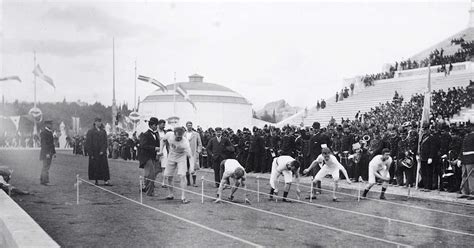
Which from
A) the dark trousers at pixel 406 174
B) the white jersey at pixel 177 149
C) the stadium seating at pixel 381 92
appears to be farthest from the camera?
the stadium seating at pixel 381 92

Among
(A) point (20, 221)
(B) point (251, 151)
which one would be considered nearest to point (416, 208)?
(A) point (20, 221)

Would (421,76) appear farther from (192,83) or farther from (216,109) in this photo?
(192,83)

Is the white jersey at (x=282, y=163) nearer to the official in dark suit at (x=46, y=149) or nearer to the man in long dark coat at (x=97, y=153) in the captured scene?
the man in long dark coat at (x=97, y=153)

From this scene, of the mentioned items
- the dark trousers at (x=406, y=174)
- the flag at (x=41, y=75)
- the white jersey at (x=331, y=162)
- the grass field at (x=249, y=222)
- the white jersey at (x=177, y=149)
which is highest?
the flag at (x=41, y=75)

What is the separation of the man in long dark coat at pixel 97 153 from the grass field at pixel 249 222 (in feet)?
6.91

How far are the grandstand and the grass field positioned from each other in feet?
73.4

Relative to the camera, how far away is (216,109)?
6425 centimetres

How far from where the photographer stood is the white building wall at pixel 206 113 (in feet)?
204

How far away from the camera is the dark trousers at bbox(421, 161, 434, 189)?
58.4ft

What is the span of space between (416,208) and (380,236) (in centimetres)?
415

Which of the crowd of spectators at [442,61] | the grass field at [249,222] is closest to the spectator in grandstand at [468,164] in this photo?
the grass field at [249,222]

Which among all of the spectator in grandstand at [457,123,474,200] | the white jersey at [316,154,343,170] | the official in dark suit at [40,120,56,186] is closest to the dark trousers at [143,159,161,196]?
the official in dark suit at [40,120,56,186]

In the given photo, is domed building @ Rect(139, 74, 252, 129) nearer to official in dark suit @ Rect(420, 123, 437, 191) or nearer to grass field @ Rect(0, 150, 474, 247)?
A: official in dark suit @ Rect(420, 123, 437, 191)

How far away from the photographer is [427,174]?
710 inches
